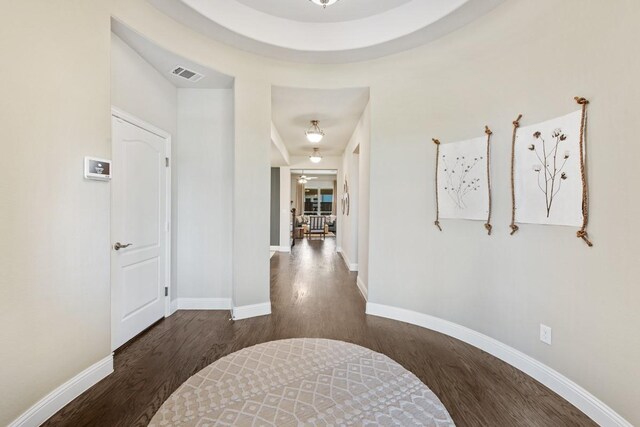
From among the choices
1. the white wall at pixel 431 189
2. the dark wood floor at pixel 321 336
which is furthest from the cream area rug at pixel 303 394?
the white wall at pixel 431 189

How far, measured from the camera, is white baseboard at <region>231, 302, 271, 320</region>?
3.29 metres

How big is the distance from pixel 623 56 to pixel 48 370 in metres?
3.99

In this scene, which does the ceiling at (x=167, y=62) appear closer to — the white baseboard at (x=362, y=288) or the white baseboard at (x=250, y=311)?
the white baseboard at (x=250, y=311)

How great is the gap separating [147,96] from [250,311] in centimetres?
262

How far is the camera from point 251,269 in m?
3.36

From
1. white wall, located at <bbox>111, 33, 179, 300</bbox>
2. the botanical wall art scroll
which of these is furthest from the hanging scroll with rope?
white wall, located at <bbox>111, 33, 179, 300</bbox>

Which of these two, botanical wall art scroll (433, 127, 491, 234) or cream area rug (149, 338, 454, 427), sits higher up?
botanical wall art scroll (433, 127, 491, 234)

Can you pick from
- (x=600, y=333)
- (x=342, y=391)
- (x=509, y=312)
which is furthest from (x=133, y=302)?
(x=600, y=333)

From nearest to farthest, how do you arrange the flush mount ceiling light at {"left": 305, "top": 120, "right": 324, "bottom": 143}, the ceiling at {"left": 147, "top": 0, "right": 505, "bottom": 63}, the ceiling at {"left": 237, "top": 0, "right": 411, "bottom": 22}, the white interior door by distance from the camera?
the white interior door, the ceiling at {"left": 147, "top": 0, "right": 505, "bottom": 63}, the ceiling at {"left": 237, "top": 0, "right": 411, "bottom": 22}, the flush mount ceiling light at {"left": 305, "top": 120, "right": 324, "bottom": 143}

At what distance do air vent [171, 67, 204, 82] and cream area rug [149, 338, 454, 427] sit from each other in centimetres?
298

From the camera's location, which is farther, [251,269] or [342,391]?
[251,269]

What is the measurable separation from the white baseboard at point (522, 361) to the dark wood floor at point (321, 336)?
2.5 inches

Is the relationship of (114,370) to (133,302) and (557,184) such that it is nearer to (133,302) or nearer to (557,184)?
(133,302)

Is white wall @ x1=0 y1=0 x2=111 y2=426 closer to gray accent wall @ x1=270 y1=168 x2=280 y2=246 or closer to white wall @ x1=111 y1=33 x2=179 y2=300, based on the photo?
white wall @ x1=111 y1=33 x2=179 y2=300
